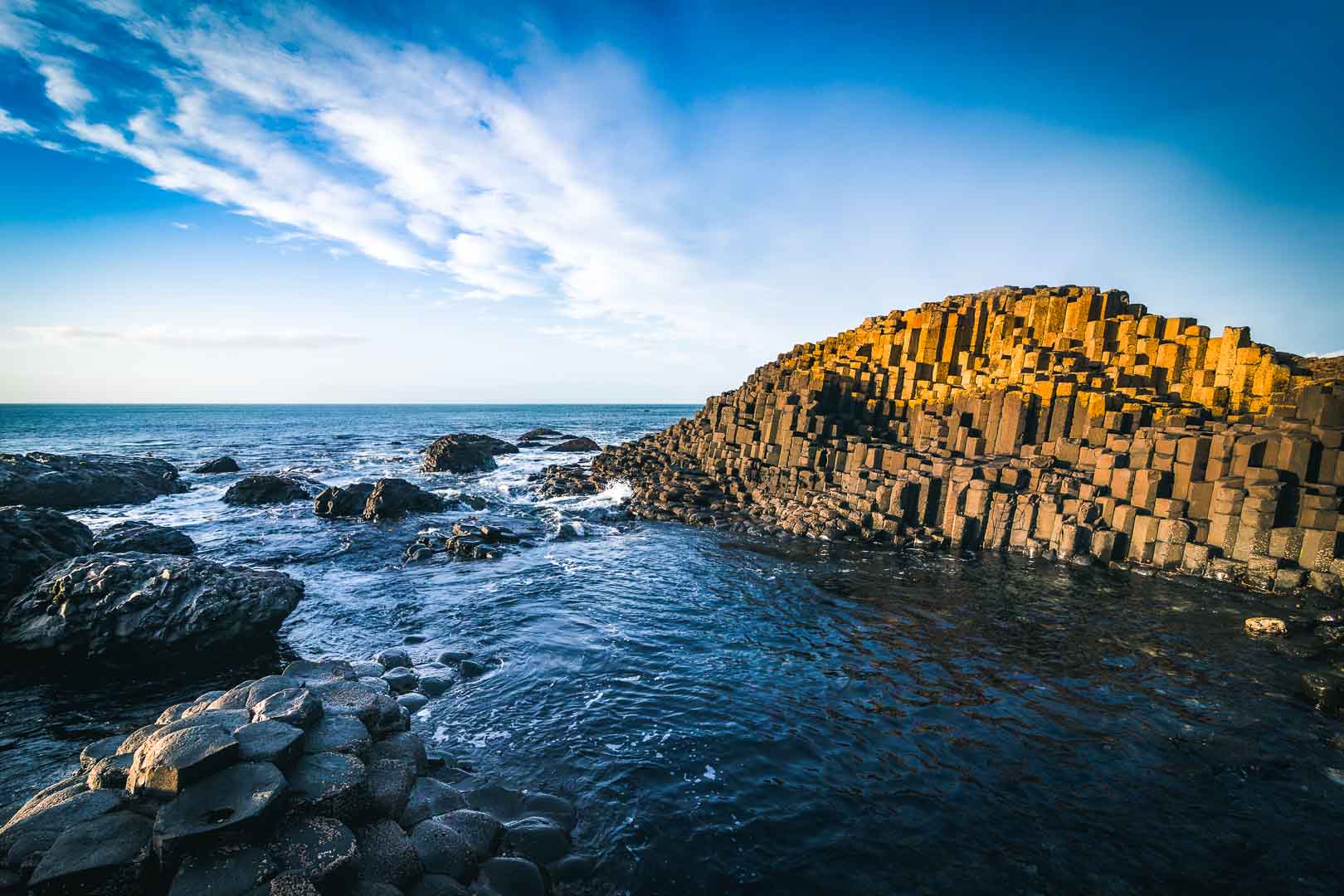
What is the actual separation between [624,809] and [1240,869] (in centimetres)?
581

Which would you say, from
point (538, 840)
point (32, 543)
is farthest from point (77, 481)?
point (538, 840)

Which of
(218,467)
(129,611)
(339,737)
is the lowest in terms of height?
(218,467)

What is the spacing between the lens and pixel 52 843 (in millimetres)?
3711

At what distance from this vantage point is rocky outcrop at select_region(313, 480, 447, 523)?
19219 mm

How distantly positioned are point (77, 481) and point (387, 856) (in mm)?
26685

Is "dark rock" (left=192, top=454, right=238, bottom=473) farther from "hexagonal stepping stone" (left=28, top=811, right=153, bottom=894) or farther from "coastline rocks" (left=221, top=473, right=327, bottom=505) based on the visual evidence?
"hexagonal stepping stone" (left=28, top=811, right=153, bottom=894)

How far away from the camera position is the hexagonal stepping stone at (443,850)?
14.7 ft

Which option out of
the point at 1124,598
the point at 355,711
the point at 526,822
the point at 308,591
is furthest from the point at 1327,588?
the point at 308,591

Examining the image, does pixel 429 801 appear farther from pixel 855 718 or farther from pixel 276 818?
pixel 855 718

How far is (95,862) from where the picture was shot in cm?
350

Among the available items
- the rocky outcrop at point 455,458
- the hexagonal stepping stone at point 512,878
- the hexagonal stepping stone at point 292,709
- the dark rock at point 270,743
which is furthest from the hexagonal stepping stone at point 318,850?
the rocky outcrop at point 455,458

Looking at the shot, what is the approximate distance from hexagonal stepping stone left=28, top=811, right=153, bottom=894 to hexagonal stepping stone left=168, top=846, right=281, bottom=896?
10.7 inches

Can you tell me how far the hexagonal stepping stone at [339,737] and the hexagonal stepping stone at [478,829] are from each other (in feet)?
3.36

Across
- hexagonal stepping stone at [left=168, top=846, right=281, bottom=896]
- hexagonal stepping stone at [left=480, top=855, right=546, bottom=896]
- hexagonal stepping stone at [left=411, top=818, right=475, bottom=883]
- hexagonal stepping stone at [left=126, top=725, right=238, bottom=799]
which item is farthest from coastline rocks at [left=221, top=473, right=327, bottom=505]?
hexagonal stepping stone at [left=480, top=855, right=546, bottom=896]
